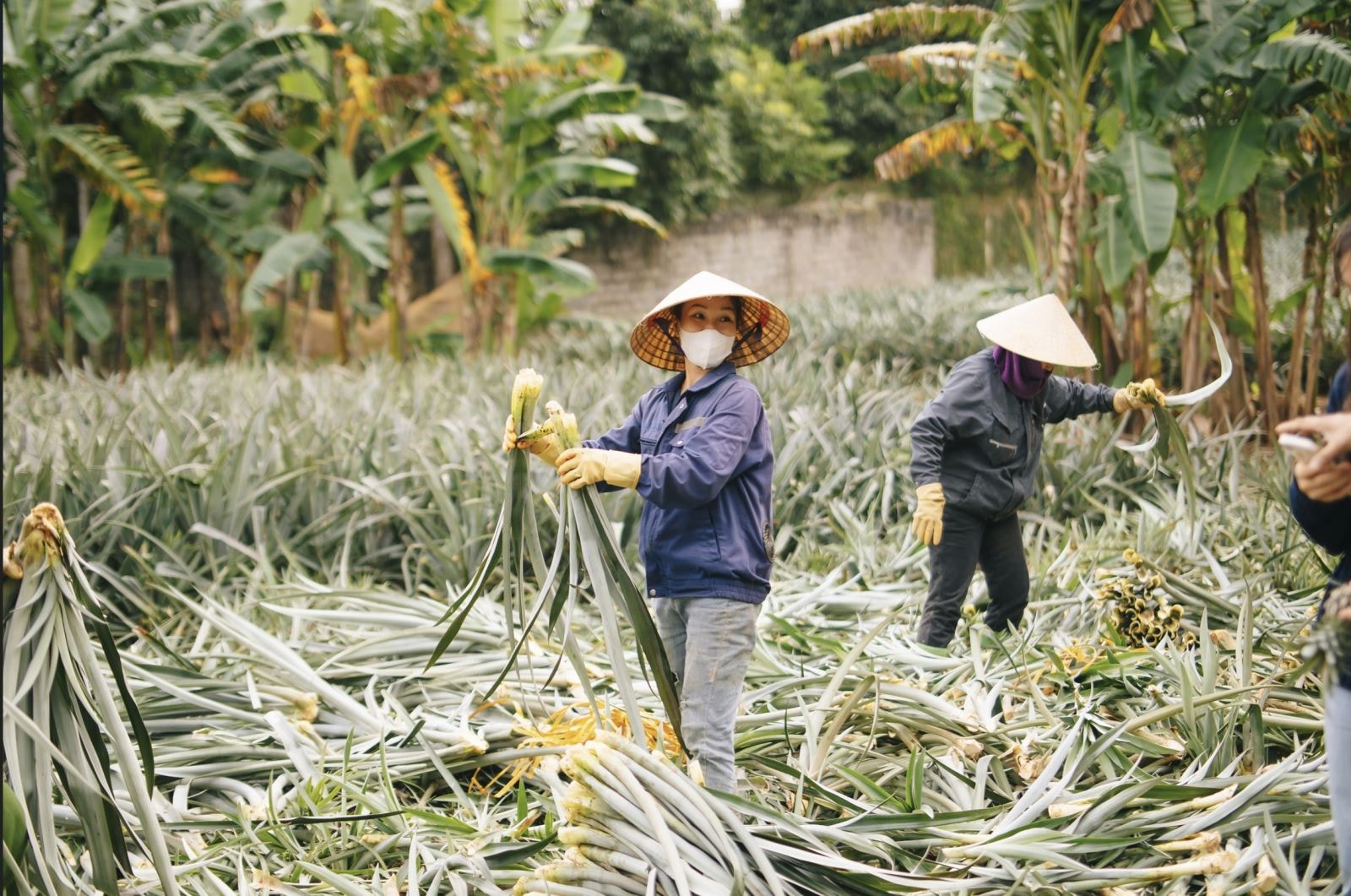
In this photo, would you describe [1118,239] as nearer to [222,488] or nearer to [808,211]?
[222,488]

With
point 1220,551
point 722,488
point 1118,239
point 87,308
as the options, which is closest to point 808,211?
point 87,308

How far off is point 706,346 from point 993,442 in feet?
4.06

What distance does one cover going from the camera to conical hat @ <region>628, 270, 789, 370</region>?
2.93 m

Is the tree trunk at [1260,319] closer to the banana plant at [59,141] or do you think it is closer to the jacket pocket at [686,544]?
the jacket pocket at [686,544]

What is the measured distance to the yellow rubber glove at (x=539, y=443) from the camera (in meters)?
2.72

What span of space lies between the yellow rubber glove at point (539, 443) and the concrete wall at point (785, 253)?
41.0 ft

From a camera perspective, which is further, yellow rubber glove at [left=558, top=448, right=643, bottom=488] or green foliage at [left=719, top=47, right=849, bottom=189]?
green foliage at [left=719, top=47, right=849, bottom=189]

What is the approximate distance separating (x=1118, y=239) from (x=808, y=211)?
1193 cm

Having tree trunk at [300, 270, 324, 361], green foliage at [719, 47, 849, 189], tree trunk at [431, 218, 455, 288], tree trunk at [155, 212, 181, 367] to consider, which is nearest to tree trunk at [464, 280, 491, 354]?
tree trunk at [300, 270, 324, 361]

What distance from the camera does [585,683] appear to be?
271 centimetres

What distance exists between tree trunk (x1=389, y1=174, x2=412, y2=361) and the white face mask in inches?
327

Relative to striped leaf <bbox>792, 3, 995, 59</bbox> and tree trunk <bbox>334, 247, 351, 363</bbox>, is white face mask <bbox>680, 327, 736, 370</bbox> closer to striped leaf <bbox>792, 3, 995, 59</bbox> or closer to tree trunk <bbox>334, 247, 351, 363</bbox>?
striped leaf <bbox>792, 3, 995, 59</bbox>

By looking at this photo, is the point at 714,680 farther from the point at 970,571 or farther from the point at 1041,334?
the point at 1041,334

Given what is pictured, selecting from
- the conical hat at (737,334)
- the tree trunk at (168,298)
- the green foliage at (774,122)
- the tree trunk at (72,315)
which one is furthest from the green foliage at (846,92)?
the conical hat at (737,334)
